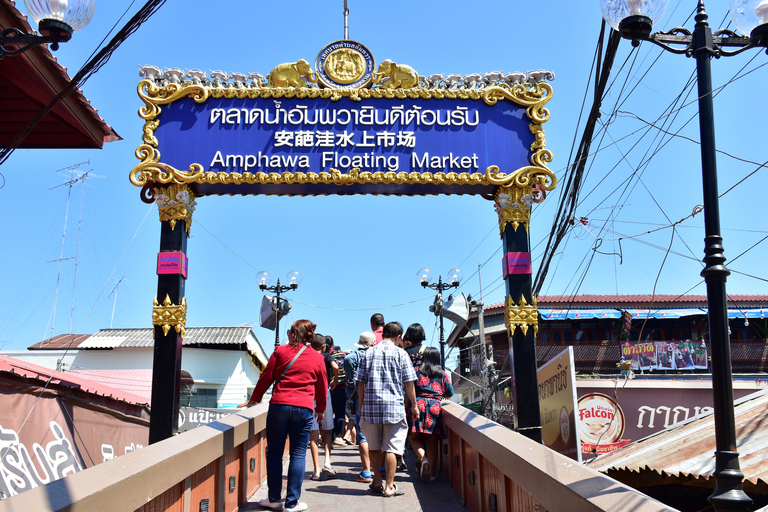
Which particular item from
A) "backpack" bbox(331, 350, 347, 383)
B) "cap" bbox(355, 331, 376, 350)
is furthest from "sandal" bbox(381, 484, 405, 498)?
"backpack" bbox(331, 350, 347, 383)

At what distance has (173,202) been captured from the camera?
932 centimetres

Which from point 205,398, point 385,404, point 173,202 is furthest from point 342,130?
point 205,398

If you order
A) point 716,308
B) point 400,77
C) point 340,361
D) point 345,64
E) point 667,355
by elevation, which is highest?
point 345,64

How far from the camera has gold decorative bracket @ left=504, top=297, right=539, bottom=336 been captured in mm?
9062

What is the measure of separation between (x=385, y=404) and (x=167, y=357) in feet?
11.4

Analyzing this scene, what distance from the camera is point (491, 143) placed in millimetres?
9648

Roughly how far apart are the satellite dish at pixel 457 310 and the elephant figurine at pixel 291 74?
31.0ft

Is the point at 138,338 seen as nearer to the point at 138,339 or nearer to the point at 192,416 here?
the point at 138,339

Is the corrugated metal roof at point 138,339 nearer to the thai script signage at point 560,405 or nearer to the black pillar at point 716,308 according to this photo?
the thai script signage at point 560,405

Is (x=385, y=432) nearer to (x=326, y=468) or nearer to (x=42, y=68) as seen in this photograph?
(x=326, y=468)

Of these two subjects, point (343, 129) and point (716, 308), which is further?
point (343, 129)

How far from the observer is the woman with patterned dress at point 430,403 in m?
8.09

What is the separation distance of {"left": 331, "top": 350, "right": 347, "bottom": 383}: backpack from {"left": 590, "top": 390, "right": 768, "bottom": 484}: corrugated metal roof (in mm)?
3599

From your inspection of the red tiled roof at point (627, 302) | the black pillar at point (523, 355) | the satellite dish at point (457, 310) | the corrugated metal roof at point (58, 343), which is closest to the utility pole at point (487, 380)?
the satellite dish at point (457, 310)
